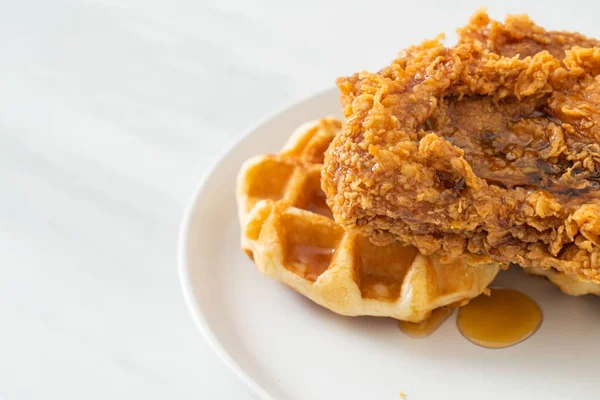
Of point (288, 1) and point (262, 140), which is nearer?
point (262, 140)

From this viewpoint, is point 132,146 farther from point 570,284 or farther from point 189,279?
point 570,284

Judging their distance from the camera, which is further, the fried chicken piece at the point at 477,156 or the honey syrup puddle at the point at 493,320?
the honey syrup puddle at the point at 493,320

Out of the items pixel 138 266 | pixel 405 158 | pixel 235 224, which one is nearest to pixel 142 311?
pixel 138 266

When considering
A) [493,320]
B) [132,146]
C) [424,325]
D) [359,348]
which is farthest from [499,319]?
[132,146]

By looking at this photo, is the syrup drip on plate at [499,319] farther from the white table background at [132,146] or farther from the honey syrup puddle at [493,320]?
the white table background at [132,146]

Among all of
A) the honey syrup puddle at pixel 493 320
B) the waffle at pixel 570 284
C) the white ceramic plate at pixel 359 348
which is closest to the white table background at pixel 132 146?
the white ceramic plate at pixel 359 348

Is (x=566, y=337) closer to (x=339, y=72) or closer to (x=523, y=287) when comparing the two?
(x=523, y=287)

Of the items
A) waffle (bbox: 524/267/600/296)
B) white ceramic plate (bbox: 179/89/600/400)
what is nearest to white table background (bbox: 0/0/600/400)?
white ceramic plate (bbox: 179/89/600/400)
